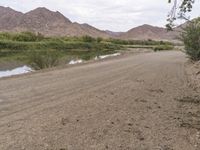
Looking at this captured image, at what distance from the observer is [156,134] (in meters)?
10.2

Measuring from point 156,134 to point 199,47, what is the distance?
26.8 m

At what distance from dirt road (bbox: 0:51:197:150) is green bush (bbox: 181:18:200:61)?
1609 centimetres

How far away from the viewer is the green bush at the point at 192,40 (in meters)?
34.8

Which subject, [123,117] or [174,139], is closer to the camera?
[174,139]

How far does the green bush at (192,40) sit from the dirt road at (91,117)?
16086 mm

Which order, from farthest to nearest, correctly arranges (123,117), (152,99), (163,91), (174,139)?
1. (163,91)
2. (152,99)
3. (123,117)
4. (174,139)

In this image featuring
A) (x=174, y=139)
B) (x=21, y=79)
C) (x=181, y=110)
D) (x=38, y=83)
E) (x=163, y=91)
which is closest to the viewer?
(x=174, y=139)

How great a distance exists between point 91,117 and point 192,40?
25.2 metres

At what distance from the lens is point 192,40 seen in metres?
35.8

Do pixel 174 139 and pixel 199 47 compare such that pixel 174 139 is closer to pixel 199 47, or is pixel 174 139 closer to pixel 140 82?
pixel 140 82

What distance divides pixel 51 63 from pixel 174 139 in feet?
83.2

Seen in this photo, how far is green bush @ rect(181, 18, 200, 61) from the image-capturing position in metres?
34.8

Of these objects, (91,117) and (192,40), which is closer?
(91,117)

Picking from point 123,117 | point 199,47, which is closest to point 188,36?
point 199,47
